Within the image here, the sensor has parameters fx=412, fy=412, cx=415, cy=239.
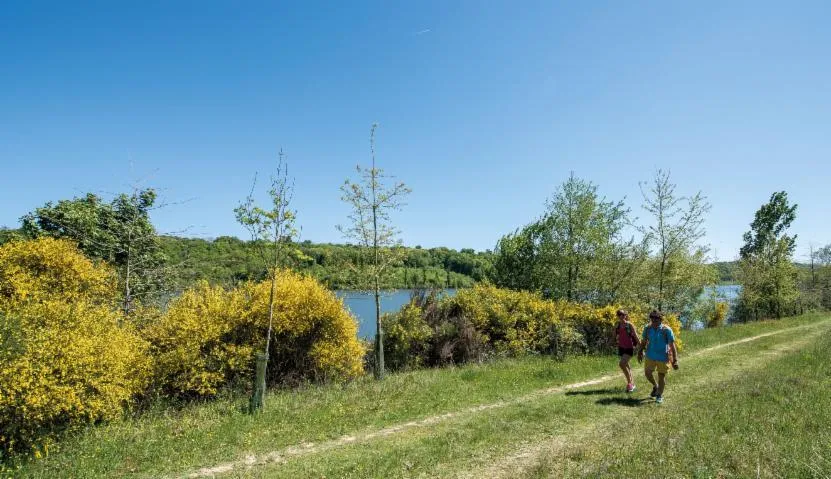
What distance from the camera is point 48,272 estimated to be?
38.9 feet

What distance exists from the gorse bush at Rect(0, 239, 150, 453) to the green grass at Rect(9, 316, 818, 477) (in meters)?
0.60

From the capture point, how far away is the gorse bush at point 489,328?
15.9 meters

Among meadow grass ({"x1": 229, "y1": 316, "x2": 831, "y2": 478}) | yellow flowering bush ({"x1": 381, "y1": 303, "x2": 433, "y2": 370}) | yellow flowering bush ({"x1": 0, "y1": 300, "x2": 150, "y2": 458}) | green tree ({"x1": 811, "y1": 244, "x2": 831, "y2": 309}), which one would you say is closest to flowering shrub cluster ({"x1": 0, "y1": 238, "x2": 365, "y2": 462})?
yellow flowering bush ({"x1": 0, "y1": 300, "x2": 150, "y2": 458})

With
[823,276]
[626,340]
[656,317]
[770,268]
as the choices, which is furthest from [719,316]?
[656,317]

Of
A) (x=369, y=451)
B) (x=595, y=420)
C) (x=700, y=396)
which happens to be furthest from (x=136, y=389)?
(x=700, y=396)

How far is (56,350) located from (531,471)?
29.1 feet

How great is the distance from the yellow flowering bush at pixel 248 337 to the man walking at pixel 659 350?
28.5ft

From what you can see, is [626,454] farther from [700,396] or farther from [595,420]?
[700,396]

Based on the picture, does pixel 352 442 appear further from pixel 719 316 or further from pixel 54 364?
pixel 719 316

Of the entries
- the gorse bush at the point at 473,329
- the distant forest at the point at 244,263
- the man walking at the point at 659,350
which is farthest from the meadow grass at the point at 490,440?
the distant forest at the point at 244,263

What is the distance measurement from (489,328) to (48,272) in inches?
600

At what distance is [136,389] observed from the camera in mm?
10070

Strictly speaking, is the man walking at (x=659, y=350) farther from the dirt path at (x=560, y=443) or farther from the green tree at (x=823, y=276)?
the green tree at (x=823, y=276)

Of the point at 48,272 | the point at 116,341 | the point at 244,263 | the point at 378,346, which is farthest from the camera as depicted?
the point at 378,346
